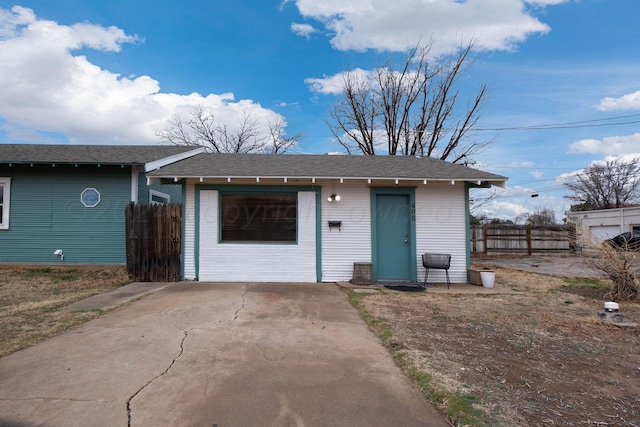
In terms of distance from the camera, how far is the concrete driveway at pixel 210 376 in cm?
228

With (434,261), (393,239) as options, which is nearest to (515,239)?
(434,261)

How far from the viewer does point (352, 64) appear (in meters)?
20.2

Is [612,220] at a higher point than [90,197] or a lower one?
lower

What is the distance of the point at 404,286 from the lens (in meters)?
7.39

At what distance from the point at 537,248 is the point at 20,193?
22799 mm

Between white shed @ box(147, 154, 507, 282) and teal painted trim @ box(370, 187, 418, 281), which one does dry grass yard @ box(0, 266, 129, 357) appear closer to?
white shed @ box(147, 154, 507, 282)

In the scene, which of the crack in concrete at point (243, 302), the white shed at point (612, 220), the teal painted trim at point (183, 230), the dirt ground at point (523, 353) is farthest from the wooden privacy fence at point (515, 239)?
the teal painted trim at point (183, 230)

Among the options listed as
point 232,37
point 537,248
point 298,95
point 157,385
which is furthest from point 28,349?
point 537,248

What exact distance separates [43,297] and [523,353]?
776cm

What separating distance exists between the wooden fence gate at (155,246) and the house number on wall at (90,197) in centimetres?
285

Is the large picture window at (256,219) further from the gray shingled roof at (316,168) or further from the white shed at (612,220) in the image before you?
the white shed at (612,220)

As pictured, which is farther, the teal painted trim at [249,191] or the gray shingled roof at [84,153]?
the gray shingled roof at [84,153]

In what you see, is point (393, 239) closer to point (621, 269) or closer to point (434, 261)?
point (434, 261)

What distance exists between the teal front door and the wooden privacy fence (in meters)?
11.9
